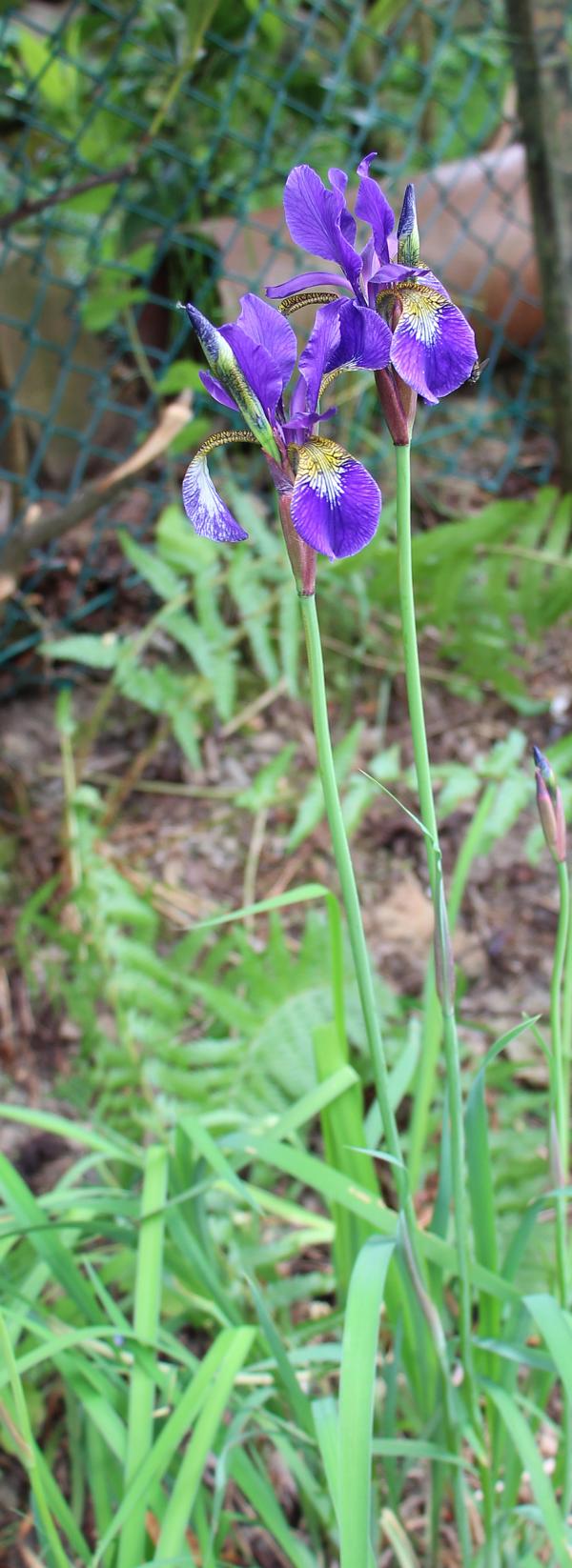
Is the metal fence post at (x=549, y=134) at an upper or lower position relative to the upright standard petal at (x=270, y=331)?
upper

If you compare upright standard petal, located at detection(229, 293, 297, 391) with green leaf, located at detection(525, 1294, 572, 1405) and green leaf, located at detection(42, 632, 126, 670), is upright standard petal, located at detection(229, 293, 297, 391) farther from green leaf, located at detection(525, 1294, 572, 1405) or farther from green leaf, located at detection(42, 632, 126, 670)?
green leaf, located at detection(42, 632, 126, 670)

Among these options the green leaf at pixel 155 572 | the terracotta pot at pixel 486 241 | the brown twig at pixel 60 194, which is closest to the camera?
the brown twig at pixel 60 194

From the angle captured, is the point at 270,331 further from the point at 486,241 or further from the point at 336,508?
the point at 486,241

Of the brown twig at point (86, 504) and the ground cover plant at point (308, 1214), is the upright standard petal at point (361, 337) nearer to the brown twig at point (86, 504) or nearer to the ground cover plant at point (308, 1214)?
the ground cover plant at point (308, 1214)

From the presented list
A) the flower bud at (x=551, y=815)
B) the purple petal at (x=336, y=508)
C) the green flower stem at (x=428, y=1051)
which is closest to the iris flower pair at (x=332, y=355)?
the purple petal at (x=336, y=508)

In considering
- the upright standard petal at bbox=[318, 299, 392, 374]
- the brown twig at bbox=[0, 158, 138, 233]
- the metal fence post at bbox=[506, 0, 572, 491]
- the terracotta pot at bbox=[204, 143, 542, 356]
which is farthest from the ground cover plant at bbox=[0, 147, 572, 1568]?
the terracotta pot at bbox=[204, 143, 542, 356]

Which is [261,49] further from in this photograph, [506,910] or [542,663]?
[506,910]

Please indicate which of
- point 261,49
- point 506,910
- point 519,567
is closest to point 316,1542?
point 506,910
